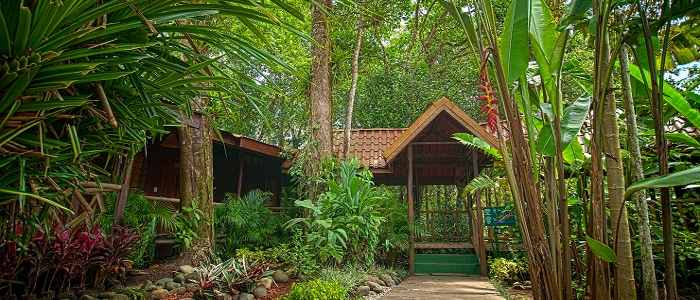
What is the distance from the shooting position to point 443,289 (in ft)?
20.5

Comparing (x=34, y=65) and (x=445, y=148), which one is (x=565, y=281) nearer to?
(x=34, y=65)

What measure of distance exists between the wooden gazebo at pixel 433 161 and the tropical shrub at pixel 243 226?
2675mm

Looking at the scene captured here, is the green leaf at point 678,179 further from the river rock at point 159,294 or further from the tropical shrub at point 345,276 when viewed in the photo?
the river rock at point 159,294

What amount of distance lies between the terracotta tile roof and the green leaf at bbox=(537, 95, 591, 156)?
26.0ft

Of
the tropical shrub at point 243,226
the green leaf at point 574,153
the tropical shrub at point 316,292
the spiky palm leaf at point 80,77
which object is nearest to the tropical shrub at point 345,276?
the tropical shrub at point 316,292

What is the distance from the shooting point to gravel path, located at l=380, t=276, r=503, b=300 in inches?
214

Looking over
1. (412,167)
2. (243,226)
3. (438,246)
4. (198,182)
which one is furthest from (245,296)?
(412,167)

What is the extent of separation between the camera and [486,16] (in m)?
1.67

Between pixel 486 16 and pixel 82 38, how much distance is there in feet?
4.83

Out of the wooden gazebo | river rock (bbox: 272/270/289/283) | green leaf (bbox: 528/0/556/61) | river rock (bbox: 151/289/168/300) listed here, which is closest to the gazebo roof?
the wooden gazebo

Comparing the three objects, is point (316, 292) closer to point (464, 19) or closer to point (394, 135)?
point (464, 19)

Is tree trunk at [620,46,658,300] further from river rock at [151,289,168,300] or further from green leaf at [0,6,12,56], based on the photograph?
river rock at [151,289,168,300]

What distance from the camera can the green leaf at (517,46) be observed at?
162 cm

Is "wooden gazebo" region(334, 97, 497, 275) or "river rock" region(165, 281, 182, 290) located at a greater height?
"wooden gazebo" region(334, 97, 497, 275)
